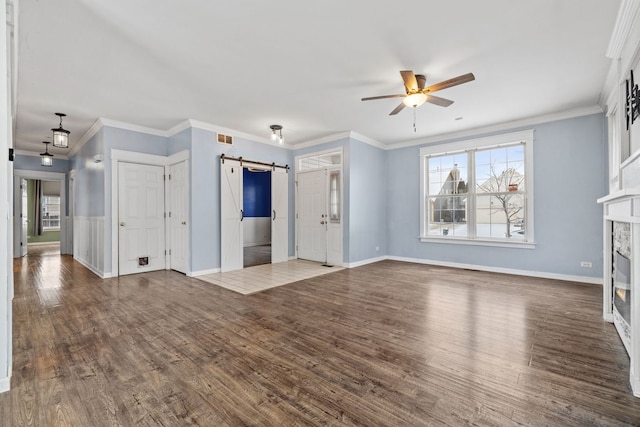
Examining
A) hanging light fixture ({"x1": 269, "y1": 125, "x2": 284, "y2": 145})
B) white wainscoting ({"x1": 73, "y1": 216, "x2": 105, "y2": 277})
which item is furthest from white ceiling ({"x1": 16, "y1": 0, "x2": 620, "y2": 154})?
white wainscoting ({"x1": 73, "y1": 216, "x2": 105, "y2": 277})

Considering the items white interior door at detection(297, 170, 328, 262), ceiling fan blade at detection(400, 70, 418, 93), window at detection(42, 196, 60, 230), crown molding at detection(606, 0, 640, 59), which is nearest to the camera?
crown molding at detection(606, 0, 640, 59)

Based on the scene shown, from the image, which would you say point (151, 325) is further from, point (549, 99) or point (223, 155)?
point (549, 99)

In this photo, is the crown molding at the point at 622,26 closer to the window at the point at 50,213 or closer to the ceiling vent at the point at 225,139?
the ceiling vent at the point at 225,139

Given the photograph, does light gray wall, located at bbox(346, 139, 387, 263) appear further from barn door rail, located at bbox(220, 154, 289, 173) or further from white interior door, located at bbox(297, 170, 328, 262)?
barn door rail, located at bbox(220, 154, 289, 173)

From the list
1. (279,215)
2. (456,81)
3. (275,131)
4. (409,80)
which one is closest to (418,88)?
(409,80)

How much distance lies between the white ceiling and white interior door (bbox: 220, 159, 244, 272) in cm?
115

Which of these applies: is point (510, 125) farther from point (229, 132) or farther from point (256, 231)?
point (256, 231)

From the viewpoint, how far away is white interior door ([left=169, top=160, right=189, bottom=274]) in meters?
5.34

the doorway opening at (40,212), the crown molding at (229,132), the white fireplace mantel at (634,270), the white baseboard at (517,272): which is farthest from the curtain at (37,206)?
the white fireplace mantel at (634,270)

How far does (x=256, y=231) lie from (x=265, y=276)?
5.03 m

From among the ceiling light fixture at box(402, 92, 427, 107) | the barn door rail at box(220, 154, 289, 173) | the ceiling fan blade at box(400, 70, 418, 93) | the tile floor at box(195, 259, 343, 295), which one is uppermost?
the ceiling fan blade at box(400, 70, 418, 93)

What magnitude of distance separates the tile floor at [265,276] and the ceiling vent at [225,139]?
2.56 metres

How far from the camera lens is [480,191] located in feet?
19.1

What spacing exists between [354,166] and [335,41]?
3.43 m
